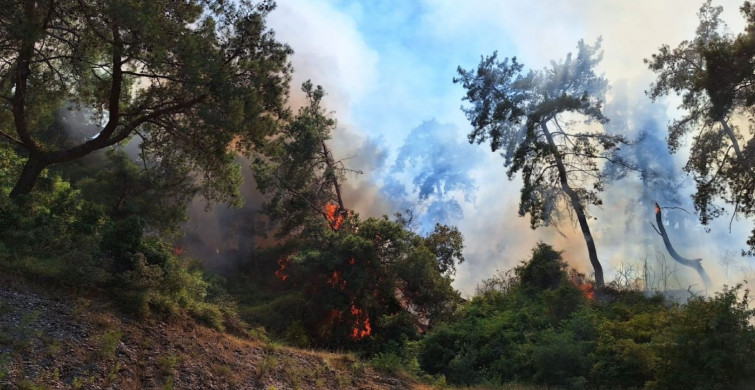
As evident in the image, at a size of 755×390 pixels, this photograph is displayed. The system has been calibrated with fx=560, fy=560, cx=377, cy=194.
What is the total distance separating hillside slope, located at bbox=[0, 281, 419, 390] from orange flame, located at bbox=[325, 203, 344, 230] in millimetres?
16080

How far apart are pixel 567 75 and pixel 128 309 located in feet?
87.9

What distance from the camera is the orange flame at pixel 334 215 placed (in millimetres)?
30883

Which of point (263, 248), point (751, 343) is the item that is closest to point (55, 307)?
point (751, 343)

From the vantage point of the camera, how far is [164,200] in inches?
893

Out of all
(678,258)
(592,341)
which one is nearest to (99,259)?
(592,341)

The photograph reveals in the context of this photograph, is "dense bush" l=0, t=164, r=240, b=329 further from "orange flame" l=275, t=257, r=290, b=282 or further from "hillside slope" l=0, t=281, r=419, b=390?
"orange flame" l=275, t=257, r=290, b=282

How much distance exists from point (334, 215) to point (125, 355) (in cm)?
2202

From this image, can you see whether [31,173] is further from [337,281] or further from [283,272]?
[283,272]

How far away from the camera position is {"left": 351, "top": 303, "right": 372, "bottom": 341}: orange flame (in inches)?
899

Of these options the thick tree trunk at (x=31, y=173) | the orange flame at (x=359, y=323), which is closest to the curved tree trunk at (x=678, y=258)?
the orange flame at (x=359, y=323)

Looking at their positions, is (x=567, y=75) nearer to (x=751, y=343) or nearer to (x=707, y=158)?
(x=707, y=158)

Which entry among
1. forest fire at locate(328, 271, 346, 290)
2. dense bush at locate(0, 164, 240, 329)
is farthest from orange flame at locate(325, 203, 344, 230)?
dense bush at locate(0, 164, 240, 329)

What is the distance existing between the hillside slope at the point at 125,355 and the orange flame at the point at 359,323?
7838 millimetres

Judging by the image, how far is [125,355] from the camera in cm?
1055
